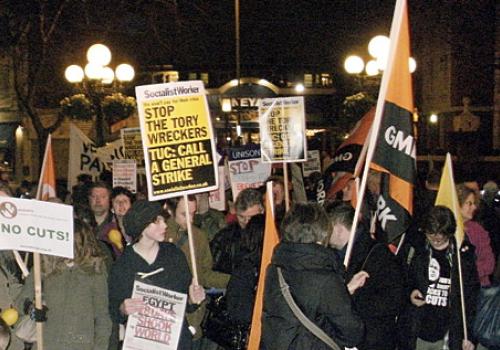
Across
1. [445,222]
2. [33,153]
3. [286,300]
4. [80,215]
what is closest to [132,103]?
[80,215]

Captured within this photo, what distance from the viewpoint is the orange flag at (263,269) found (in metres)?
5.80

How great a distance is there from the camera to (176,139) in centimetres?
632

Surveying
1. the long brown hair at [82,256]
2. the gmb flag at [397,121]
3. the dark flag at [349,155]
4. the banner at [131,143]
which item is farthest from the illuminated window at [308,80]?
the long brown hair at [82,256]

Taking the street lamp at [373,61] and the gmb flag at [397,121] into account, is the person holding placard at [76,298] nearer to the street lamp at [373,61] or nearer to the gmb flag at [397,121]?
the gmb flag at [397,121]

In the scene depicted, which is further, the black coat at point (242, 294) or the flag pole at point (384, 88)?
the black coat at point (242, 294)

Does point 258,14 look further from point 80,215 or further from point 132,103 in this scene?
point 80,215

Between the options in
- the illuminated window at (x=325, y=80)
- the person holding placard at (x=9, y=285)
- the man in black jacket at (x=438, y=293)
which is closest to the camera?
the person holding placard at (x=9, y=285)

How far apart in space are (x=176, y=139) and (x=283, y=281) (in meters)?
2.23

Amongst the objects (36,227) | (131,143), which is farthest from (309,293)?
(131,143)

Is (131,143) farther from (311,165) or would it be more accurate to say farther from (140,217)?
→ (140,217)

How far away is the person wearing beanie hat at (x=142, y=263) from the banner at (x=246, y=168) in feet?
17.4

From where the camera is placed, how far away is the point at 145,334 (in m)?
5.63

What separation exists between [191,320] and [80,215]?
4.70 ft

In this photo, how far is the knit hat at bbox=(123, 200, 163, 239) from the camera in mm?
5621
